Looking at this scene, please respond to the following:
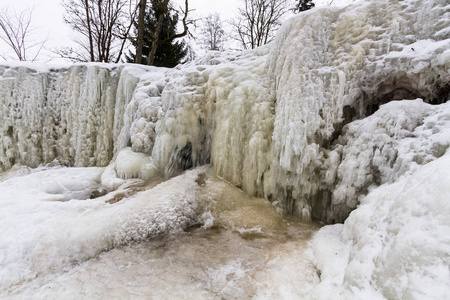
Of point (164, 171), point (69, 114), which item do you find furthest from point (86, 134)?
point (164, 171)

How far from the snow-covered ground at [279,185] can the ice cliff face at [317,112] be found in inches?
0.8

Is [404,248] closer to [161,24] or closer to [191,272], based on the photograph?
[191,272]

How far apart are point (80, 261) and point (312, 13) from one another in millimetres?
5075

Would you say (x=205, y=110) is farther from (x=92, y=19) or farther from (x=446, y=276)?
(x=92, y=19)

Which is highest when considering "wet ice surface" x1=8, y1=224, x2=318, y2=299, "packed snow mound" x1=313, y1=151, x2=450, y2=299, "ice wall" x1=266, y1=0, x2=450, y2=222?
"ice wall" x1=266, y1=0, x2=450, y2=222

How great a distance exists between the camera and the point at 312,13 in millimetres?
3691

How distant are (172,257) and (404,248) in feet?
7.23

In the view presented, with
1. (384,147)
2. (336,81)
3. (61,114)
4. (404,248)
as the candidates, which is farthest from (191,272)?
(61,114)

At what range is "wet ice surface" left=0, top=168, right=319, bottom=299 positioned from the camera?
2.00 meters

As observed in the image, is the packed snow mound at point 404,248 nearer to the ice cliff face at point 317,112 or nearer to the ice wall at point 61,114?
the ice cliff face at point 317,112

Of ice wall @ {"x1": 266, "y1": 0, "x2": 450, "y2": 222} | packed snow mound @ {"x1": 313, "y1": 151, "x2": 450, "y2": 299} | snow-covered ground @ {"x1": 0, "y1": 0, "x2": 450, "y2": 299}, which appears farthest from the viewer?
ice wall @ {"x1": 266, "y1": 0, "x2": 450, "y2": 222}

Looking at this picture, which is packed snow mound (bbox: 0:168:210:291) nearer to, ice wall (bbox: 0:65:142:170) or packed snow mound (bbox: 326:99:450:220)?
packed snow mound (bbox: 326:99:450:220)

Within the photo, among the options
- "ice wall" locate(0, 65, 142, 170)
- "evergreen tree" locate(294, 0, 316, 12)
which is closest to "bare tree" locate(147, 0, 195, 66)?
"ice wall" locate(0, 65, 142, 170)

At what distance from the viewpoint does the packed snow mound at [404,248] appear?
3.80 feet
